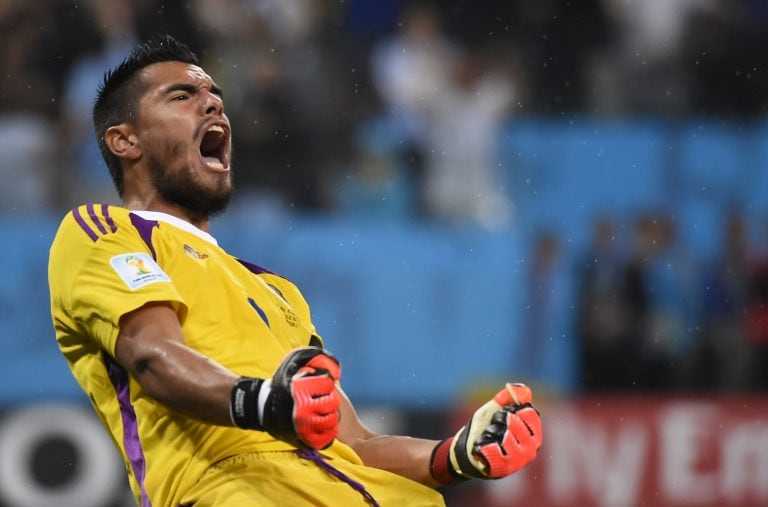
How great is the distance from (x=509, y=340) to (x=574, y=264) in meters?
0.66

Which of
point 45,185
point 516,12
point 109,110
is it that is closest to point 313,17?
point 516,12

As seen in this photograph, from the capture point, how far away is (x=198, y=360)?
9.44 ft

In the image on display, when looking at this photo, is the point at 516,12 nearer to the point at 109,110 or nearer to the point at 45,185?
the point at 45,185

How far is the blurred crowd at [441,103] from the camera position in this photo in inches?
297

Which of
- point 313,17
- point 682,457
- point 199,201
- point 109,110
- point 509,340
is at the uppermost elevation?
point 313,17

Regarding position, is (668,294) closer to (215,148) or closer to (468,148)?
(468,148)

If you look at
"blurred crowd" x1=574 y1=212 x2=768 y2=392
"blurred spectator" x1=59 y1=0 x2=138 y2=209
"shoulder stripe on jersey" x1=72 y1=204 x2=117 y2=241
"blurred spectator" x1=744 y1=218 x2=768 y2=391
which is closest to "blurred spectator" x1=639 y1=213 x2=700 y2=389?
"blurred crowd" x1=574 y1=212 x2=768 y2=392

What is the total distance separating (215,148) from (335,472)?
108 centimetres

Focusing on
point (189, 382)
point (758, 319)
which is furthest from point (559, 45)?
point (189, 382)

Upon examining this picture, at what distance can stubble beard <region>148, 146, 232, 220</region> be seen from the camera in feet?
11.7

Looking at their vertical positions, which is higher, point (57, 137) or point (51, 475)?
point (57, 137)

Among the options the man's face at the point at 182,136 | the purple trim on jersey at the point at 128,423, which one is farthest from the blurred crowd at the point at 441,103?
the purple trim on jersey at the point at 128,423

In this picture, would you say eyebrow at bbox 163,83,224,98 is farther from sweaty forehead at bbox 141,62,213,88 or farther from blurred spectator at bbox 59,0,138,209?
blurred spectator at bbox 59,0,138,209

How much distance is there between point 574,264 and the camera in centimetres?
767
